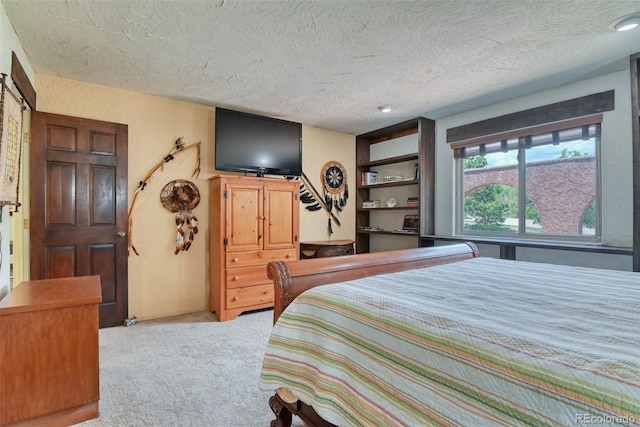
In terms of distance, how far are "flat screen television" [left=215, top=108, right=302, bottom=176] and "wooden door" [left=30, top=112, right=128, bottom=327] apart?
3.16 ft

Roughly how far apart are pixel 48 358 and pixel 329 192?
353 cm

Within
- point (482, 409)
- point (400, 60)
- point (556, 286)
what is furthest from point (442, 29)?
point (482, 409)

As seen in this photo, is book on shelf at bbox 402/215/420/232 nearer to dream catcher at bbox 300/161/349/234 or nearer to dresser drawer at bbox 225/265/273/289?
dream catcher at bbox 300/161/349/234

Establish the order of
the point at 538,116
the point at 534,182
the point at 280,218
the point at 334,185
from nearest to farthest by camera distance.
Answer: the point at 538,116, the point at 534,182, the point at 280,218, the point at 334,185

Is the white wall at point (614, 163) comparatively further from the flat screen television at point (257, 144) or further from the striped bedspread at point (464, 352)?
the flat screen television at point (257, 144)

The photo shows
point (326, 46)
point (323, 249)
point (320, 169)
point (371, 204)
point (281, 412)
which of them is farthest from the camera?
point (371, 204)

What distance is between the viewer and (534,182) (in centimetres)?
324

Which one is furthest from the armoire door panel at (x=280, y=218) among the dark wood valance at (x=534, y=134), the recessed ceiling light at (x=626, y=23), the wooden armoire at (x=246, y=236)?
the recessed ceiling light at (x=626, y=23)

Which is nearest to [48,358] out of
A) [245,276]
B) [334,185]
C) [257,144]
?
[245,276]

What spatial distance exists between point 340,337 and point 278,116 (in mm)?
3307

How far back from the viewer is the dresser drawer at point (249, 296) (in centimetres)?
324

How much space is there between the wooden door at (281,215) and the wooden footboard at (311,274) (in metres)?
1.87

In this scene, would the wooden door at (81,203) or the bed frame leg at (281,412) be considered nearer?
the bed frame leg at (281,412)

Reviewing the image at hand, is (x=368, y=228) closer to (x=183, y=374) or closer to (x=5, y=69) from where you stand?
(x=183, y=374)
